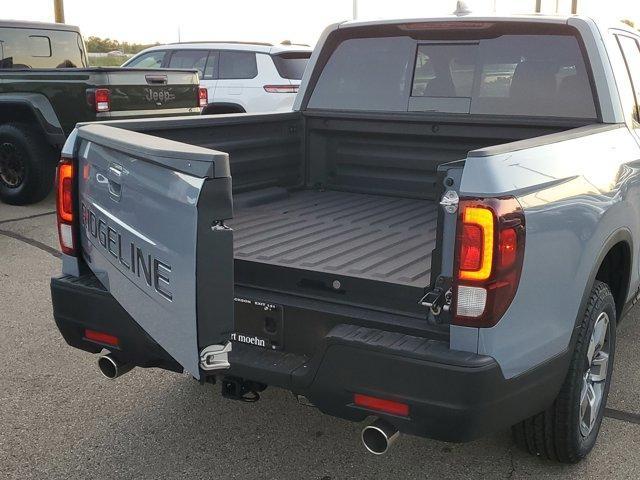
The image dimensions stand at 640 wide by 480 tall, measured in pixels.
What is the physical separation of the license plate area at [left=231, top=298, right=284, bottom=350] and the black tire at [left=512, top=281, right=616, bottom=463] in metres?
1.10

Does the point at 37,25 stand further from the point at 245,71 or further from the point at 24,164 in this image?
the point at 245,71

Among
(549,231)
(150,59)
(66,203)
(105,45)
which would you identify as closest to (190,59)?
(150,59)

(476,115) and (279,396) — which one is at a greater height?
(476,115)

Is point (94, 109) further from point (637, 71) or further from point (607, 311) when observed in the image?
point (607, 311)

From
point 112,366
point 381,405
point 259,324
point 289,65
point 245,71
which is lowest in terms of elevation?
point 112,366

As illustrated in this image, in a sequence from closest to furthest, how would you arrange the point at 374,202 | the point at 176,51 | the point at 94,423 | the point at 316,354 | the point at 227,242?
the point at 227,242
the point at 316,354
the point at 94,423
the point at 374,202
the point at 176,51

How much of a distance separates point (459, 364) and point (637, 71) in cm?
263

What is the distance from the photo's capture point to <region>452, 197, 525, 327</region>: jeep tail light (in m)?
2.41

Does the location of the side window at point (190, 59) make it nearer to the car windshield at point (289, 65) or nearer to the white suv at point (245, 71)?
the white suv at point (245, 71)

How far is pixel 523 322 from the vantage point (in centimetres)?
258

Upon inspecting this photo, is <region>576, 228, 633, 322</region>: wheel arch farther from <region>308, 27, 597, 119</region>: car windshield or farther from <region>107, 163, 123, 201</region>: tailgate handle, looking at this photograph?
<region>107, 163, 123, 201</region>: tailgate handle

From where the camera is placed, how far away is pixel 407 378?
99.2 inches

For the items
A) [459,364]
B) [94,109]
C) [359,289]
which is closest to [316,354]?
[359,289]

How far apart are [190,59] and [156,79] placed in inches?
172
